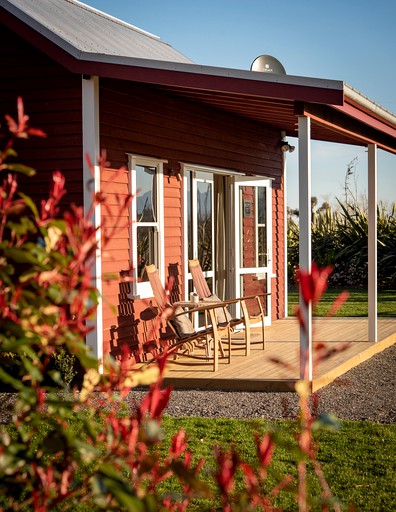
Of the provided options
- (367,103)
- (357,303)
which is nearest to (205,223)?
(367,103)

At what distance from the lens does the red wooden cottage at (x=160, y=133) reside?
7.82 m

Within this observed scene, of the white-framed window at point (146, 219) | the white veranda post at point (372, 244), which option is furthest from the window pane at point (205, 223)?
the white veranda post at point (372, 244)

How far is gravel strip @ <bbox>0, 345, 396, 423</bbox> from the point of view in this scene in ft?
23.4

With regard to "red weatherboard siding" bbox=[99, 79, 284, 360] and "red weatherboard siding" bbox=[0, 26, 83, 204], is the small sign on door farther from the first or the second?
"red weatherboard siding" bbox=[0, 26, 83, 204]

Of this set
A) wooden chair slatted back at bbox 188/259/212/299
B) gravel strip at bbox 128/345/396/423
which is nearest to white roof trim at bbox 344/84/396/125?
gravel strip at bbox 128/345/396/423

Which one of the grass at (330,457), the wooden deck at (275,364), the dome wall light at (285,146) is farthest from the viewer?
the dome wall light at (285,146)

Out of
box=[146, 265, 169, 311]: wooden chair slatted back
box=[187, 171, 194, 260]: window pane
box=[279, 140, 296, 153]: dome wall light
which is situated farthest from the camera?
box=[279, 140, 296, 153]: dome wall light

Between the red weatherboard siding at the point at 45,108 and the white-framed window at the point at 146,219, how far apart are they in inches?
32.8

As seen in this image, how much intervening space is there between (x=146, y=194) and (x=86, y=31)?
79.5 inches

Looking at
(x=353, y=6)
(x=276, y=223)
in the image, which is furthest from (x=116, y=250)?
(x=353, y=6)

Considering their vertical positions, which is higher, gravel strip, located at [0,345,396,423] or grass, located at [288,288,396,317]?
grass, located at [288,288,396,317]

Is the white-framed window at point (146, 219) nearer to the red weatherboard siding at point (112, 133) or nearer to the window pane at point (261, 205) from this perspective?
the red weatherboard siding at point (112, 133)

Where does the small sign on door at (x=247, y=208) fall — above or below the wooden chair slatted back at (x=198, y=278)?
above

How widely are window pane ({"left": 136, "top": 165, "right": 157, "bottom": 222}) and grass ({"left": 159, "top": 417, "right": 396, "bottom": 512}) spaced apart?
3.11 metres
